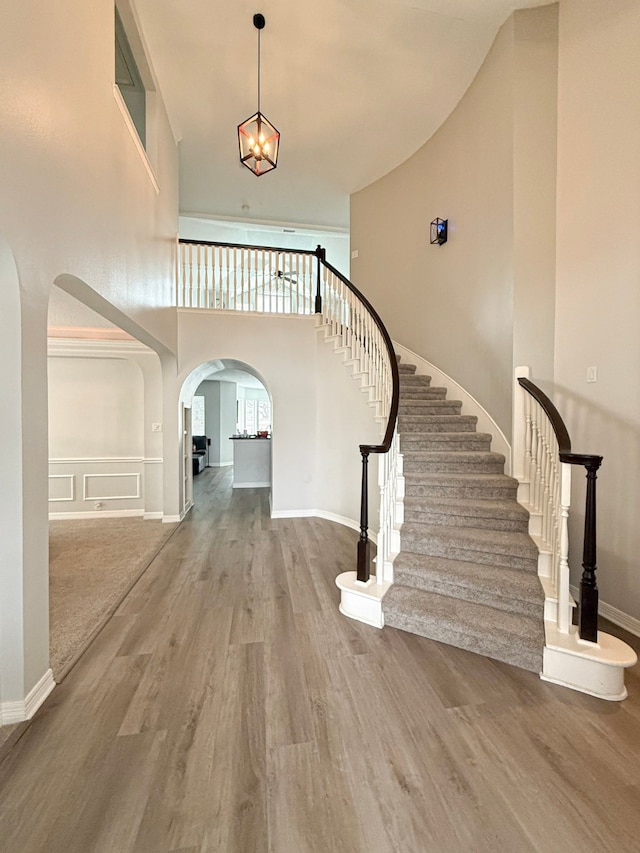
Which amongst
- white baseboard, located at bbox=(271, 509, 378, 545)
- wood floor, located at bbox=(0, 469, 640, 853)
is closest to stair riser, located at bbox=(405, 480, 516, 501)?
wood floor, located at bbox=(0, 469, 640, 853)

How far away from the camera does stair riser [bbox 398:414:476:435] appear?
4.02 metres

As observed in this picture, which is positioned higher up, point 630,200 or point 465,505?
point 630,200

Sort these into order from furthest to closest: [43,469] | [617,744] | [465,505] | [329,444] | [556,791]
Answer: [329,444] < [465,505] < [43,469] < [617,744] < [556,791]

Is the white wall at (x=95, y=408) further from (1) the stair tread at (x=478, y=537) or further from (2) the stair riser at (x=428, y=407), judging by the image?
(1) the stair tread at (x=478, y=537)

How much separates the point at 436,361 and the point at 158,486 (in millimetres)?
4291

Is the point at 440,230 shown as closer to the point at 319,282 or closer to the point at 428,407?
the point at 319,282

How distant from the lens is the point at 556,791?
1478mm

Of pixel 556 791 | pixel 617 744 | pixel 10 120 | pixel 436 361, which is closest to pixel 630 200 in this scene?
pixel 436 361

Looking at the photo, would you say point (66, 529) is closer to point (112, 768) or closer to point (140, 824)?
point (112, 768)

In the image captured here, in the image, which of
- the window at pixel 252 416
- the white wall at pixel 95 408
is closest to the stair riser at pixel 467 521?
the white wall at pixel 95 408

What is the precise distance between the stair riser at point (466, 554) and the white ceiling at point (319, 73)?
469 cm

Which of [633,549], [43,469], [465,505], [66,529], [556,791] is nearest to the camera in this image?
[556,791]

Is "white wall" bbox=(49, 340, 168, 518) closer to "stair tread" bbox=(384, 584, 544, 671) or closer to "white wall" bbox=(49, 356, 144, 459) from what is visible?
"white wall" bbox=(49, 356, 144, 459)

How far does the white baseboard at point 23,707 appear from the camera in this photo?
178 centimetres
